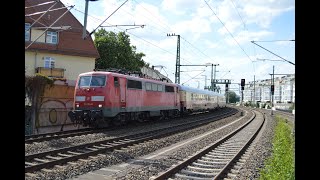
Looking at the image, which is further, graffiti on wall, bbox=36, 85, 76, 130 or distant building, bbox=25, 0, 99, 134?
distant building, bbox=25, 0, 99, 134

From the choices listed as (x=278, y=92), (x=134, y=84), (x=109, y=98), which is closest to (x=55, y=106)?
(x=134, y=84)

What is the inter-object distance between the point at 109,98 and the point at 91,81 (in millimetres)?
1458

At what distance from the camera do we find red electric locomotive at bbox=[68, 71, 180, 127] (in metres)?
18.8

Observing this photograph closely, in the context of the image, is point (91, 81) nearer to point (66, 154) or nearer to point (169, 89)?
point (66, 154)

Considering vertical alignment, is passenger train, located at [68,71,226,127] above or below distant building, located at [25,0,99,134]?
below

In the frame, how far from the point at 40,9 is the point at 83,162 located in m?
31.3

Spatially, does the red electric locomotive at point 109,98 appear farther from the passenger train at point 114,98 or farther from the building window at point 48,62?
the building window at point 48,62

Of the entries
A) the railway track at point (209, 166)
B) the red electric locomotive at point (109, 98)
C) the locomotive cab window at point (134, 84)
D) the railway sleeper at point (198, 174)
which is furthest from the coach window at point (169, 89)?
the railway sleeper at point (198, 174)

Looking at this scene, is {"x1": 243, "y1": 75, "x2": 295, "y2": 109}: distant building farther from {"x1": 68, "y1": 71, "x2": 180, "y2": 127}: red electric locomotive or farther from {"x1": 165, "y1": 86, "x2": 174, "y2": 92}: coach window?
{"x1": 68, "y1": 71, "x2": 180, "y2": 127}: red electric locomotive

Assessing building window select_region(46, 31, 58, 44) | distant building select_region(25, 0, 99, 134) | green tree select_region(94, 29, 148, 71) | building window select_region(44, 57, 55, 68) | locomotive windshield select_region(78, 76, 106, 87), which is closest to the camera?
locomotive windshield select_region(78, 76, 106, 87)

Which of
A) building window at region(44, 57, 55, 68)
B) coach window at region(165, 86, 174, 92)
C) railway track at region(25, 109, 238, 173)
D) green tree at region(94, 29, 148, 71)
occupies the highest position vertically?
green tree at region(94, 29, 148, 71)

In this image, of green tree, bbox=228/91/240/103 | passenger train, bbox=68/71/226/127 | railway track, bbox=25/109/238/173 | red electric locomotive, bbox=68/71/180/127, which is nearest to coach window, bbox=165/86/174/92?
passenger train, bbox=68/71/226/127
